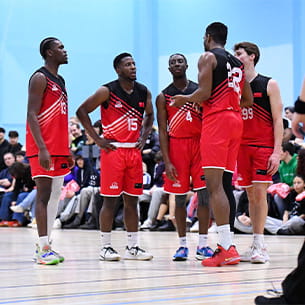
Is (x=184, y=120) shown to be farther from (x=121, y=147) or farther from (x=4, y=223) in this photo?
(x=4, y=223)

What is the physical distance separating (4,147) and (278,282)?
37.5 ft

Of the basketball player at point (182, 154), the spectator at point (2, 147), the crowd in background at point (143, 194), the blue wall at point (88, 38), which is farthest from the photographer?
the blue wall at point (88, 38)

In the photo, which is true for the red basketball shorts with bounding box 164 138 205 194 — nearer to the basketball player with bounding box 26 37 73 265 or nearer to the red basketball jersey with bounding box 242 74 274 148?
the red basketball jersey with bounding box 242 74 274 148

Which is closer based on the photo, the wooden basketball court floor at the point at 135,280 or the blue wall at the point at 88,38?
the wooden basketball court floor at the point at 135,280

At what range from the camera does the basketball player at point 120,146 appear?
6.08 meters

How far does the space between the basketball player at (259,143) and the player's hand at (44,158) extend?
5.30ft

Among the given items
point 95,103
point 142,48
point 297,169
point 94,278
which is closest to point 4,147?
point 142,48

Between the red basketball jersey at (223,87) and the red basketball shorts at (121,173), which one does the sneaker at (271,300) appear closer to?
the red basketball jersey at (223,87)

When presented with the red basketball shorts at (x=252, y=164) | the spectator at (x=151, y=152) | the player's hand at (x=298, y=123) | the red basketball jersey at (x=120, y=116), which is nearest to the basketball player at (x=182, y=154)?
the red basketball jersey at (x=120, y=116)

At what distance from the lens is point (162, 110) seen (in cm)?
615

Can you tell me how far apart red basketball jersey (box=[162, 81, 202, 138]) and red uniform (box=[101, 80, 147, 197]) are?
0.31 metres

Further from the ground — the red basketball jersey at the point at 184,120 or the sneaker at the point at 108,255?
the red basketball jersey at the point at 184,120

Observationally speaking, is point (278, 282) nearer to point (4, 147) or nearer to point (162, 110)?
point (162, 110)

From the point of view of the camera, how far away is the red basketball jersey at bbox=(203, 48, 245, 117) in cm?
542
